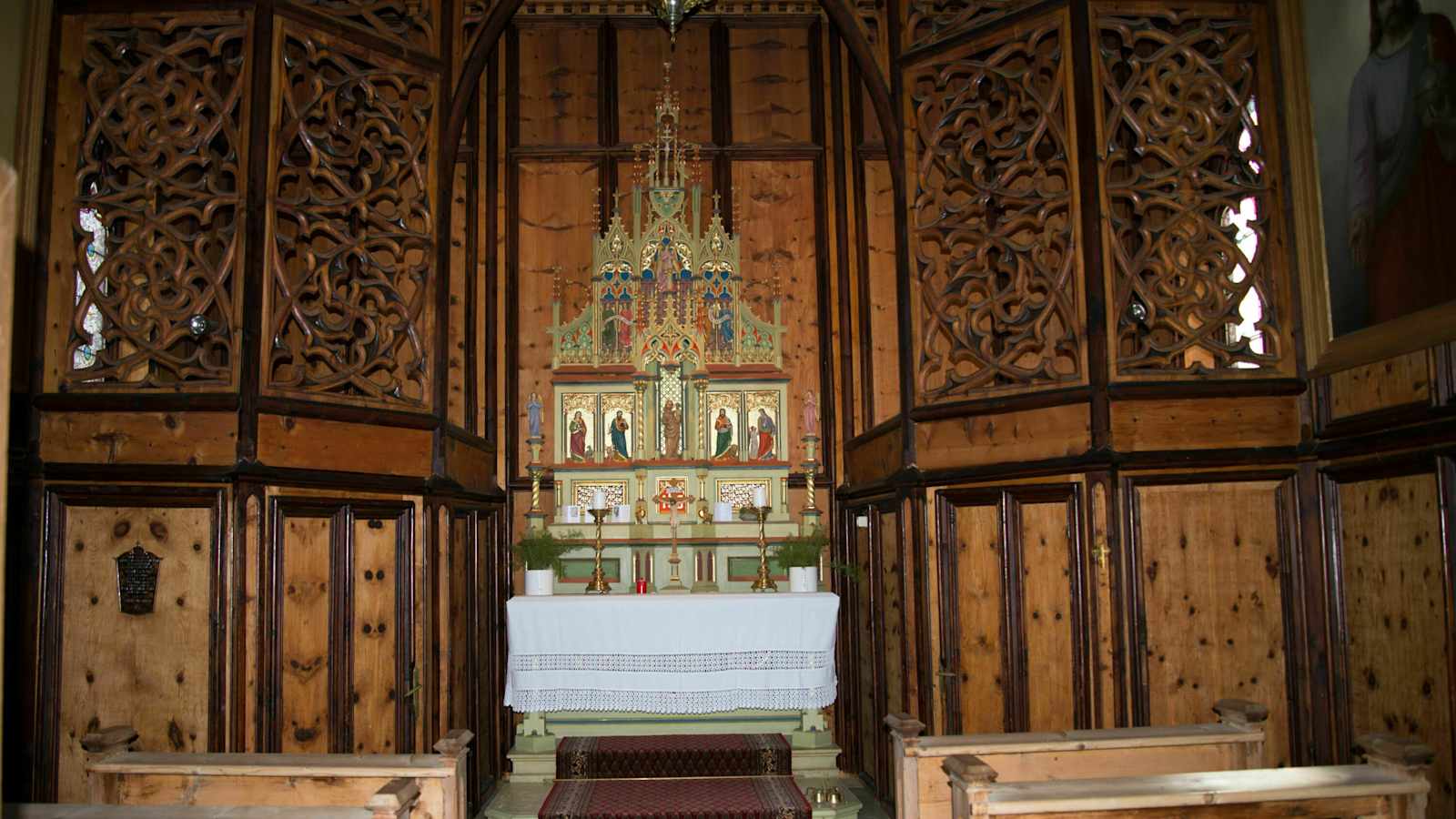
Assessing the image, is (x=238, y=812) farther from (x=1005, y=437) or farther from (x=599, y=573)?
(x=599, y=573)

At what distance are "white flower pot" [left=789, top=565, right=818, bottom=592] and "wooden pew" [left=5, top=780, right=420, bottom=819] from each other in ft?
15.6

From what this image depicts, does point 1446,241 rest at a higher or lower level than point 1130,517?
higher

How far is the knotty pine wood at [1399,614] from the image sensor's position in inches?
190

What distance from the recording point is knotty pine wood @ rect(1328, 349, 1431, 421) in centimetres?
496

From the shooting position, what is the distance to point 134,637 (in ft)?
18.1

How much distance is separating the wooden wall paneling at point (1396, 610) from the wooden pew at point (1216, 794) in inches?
52.4

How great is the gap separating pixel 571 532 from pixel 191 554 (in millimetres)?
3319

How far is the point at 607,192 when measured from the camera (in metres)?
9.48

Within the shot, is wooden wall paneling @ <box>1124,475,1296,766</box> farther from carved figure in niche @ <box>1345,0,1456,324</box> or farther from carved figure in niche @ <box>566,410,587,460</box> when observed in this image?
carved figure in niche @ <box>566,410,587,460</box>

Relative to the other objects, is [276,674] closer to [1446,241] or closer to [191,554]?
[191,554]

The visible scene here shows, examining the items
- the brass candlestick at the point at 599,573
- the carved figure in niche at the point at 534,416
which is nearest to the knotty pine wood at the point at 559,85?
the carved figure in niche at the point at 534,416

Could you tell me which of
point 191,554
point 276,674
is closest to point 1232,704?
point 276,674

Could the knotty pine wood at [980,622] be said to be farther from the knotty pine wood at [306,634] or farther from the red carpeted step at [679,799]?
the knotty pine wood at [306,634]

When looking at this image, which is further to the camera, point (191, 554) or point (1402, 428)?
point (191, 554)
